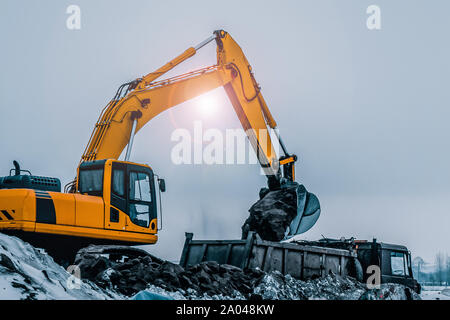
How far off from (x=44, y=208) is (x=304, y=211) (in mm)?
6602

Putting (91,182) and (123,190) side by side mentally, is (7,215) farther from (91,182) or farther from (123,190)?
(123,190)

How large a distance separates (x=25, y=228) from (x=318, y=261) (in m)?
5.53

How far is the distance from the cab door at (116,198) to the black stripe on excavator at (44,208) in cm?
104

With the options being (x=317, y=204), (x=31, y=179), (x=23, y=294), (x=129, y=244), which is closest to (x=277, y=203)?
(x=317, y=204)

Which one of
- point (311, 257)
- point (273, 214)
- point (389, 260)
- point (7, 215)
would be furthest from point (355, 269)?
point (7, 215)

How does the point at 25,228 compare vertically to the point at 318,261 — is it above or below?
above

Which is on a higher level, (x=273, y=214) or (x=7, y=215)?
(x=7, y=215)

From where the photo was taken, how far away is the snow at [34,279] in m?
6.57

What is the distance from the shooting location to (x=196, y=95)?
13750 mm

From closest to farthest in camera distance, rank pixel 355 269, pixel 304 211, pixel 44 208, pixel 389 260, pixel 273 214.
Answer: pixel 44 208 < pixel 355 269 < pixel 389 260 < pixel 273 214 < pixel 304 211

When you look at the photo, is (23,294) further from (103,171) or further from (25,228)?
(103,171)

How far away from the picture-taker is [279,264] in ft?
34.4

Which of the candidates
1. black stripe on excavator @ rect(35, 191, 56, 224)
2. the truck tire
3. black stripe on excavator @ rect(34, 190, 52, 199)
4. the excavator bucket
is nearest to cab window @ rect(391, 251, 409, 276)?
the truck tire

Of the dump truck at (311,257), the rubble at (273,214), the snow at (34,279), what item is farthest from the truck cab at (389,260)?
the snow at (34,279)
